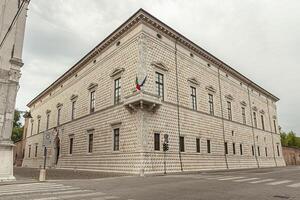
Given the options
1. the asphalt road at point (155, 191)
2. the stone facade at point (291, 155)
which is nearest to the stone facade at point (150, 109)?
the asphalt road at point (155, 191)

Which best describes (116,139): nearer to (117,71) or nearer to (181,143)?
(181,143)

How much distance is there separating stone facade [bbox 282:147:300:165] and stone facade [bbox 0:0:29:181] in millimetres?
46539

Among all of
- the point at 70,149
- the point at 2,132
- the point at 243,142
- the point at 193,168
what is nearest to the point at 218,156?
the point at 193,168

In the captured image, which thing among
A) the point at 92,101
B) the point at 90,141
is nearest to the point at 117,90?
the point at 92,101

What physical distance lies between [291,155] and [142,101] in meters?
43.8

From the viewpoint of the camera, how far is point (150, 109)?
18797mm

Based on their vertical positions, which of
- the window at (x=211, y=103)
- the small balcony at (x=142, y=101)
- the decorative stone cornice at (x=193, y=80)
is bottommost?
the small balcony at (x=142, y=101)

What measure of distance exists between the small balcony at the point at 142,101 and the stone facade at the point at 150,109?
3.0 inches

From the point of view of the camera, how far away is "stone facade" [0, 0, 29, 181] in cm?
1370

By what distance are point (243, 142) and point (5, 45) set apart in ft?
90.9

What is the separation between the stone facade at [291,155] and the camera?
46528mm

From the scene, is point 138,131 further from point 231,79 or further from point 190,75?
point 231,79

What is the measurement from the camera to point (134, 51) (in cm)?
2041

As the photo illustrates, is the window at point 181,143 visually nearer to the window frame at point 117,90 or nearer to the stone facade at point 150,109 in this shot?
the stone facade at point 150,109
